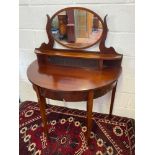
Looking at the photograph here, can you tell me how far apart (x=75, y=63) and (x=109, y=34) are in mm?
358

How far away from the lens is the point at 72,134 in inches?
63.4

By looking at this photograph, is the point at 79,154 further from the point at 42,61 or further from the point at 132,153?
the point at 42,61

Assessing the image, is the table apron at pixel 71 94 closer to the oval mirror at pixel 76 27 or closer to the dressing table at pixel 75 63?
the dressing table at pixel 75 63

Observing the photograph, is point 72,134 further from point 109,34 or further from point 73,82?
point 109,34

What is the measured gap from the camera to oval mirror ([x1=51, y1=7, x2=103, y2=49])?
1353 mm

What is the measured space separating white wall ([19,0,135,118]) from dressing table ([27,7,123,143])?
0.18 feet

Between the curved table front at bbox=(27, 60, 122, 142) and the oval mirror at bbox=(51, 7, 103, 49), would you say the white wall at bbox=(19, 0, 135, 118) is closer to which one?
the oval mirror at bbox=(51, 7, 103, 49)

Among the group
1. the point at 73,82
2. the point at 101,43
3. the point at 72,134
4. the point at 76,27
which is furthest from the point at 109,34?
the point at 72,134

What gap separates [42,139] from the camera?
1576 mm

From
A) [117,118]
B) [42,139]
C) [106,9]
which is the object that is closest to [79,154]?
[42,139]

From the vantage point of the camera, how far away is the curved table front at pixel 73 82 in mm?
1198
